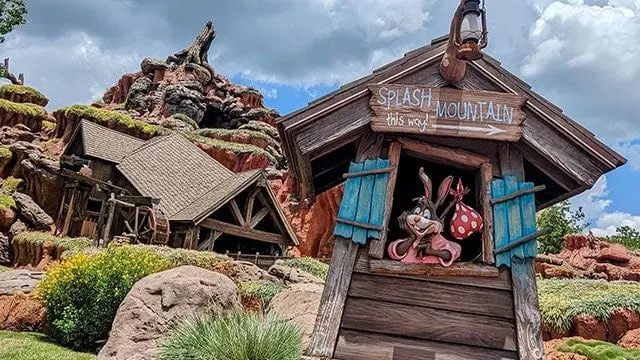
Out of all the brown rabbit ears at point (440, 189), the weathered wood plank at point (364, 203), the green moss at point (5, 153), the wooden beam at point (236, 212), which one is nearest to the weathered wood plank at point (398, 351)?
the weathered wood plank at point (364, 203)

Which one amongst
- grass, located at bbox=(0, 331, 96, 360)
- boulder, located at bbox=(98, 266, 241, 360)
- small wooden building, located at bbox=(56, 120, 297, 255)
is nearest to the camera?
boulder, located at bbox=(98, 266, 241, 360)

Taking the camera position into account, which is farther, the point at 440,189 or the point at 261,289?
the point at 261,289

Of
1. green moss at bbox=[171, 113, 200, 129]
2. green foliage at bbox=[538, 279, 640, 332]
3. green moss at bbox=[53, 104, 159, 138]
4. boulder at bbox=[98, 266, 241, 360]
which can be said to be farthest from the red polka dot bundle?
green moss at bbox=[171, 113, 200, 129]

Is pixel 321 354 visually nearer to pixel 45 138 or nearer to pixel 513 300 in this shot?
pixel 513 300

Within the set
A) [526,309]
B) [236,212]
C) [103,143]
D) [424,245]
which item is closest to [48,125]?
[103,143]

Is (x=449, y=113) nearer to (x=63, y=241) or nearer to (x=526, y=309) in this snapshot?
(x=526, y=309)

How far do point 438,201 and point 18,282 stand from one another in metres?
13.5

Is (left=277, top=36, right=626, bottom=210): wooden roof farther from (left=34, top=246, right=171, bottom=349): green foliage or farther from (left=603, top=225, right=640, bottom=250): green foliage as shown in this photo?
(left=603, top=225, right=640, bottom=250): green foliage

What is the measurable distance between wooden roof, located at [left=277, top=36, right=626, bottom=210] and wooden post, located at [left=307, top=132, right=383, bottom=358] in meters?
0.89

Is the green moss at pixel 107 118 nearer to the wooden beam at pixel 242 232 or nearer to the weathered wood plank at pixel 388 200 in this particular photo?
the wooden beam at pixel 242 232

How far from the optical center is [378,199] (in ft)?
14.0

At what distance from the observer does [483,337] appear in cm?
399

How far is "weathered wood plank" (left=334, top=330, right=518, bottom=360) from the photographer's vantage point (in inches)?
155

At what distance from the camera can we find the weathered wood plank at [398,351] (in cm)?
395
